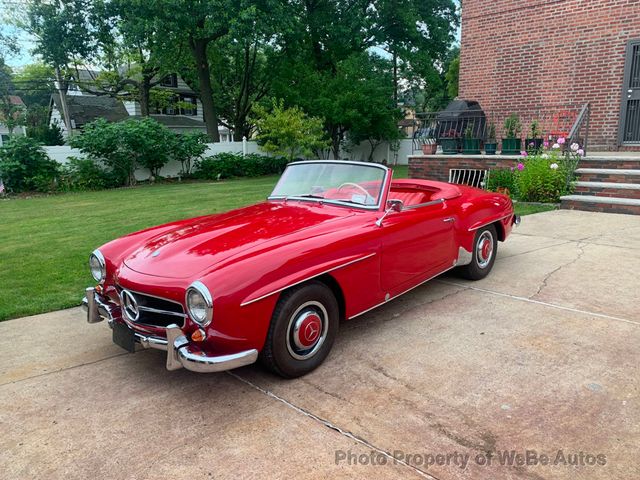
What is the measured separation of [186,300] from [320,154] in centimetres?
2198

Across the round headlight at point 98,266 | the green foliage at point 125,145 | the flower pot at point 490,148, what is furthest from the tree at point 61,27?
the round headlight at point 98,266

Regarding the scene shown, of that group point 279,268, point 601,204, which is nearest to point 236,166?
point 601,204

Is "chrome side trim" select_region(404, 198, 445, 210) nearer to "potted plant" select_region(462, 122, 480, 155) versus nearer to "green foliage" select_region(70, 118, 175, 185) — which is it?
"potted plant" select_region(462, 122, 480, 155)

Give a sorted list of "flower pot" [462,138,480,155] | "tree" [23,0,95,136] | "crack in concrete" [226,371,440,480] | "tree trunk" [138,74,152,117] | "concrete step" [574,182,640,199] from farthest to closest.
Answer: "tree trunk" [138,74,152,117] → "tree" [23,0,95,136] → "flower pot" [462,138,480,155] → "concrete step" [574,182,640,199] → "crack in concrete" [226,371,440,480]

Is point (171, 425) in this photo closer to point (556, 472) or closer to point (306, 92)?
point (556, 472)

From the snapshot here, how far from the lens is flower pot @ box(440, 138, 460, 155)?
456 inches

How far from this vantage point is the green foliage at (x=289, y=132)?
19.2 m

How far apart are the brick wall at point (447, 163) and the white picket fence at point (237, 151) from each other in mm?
3082

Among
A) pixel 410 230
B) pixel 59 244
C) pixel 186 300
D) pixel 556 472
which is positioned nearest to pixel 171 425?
pixel 186 300

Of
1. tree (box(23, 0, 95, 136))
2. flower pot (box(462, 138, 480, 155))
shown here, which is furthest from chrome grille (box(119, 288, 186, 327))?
tree (box(23, 0, 95, 136))

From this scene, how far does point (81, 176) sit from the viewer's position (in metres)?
14.6

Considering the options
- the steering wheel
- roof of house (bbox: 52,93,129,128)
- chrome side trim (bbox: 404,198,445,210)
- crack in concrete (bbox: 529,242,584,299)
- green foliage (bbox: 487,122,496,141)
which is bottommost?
crack in concrete (bbox: 529,242,584,299)

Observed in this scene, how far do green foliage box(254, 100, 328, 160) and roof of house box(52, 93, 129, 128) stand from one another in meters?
19.3

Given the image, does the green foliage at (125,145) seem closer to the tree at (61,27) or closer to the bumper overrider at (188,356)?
the tree at (61,27)
